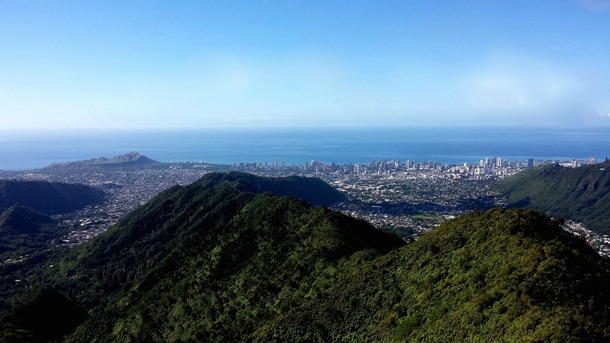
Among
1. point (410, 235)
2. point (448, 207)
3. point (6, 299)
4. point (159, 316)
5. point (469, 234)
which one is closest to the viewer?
point (469, 234)

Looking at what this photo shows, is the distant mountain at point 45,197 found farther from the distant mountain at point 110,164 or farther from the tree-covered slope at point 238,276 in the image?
the tree-covered slope at point 238,276

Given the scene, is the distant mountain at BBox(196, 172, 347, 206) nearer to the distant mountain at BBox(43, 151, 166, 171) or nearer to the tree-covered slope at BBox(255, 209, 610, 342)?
the tree-covered slope at BBox(255, 209, 610, 342)

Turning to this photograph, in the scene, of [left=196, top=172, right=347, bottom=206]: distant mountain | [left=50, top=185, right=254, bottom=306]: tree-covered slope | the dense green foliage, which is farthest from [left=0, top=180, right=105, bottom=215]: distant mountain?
the dense green foliage

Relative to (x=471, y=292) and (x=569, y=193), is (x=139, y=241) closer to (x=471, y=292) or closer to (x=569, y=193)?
(x=471, y=292)

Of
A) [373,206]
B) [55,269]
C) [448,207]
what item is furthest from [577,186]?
[55,269]

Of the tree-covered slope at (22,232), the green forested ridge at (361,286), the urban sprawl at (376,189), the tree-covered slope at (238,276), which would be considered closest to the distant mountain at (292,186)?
the urban sprawl at (376,189)

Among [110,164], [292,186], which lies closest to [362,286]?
[292,186]

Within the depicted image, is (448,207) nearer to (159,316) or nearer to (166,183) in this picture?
(159,316)

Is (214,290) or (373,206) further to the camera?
(373,206)
